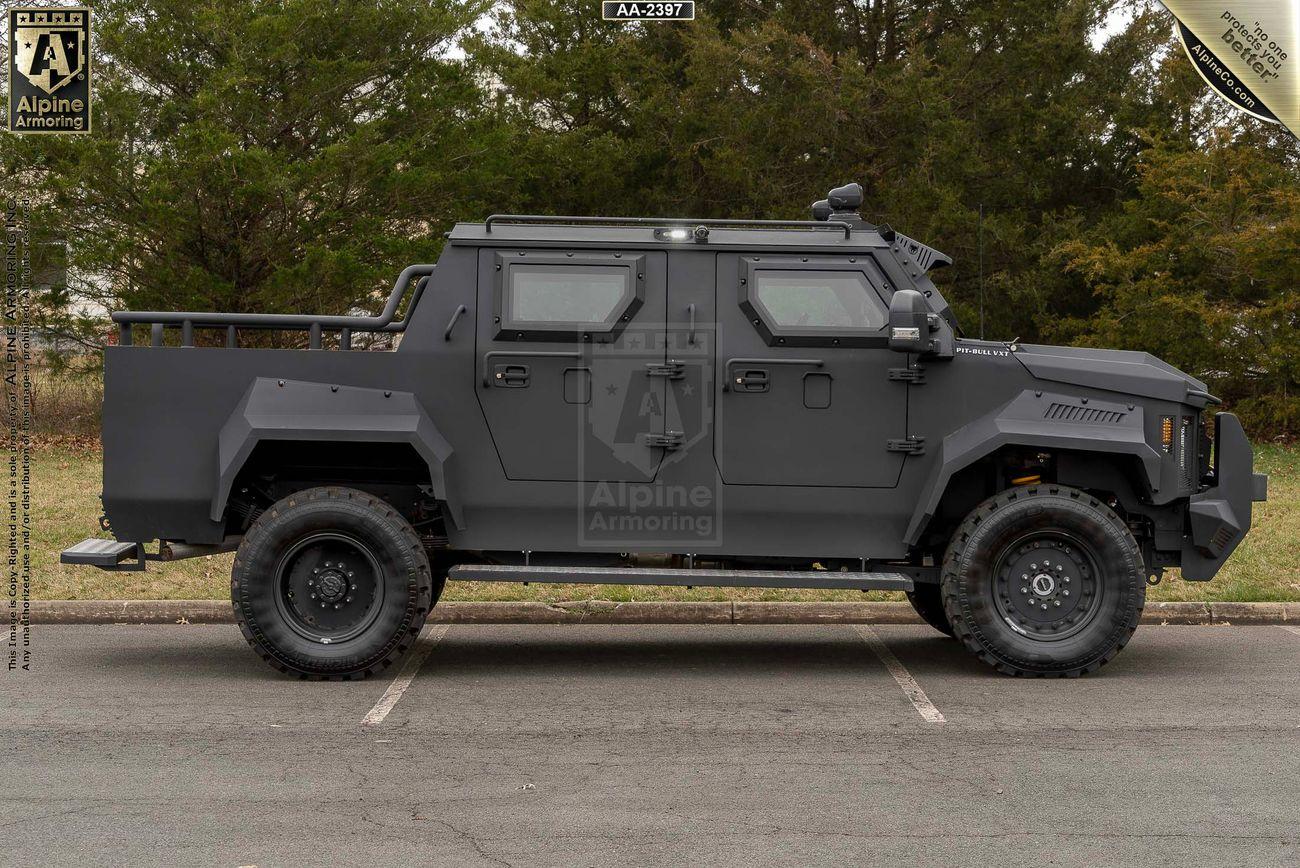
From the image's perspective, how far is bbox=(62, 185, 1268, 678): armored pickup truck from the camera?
26.1ft

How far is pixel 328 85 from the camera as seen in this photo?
72.4 ft

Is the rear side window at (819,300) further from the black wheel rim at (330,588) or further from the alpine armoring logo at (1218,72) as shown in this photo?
the alpine armoring logo at (1218,72)

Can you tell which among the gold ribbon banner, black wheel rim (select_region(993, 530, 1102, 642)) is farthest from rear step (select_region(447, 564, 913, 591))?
the gold ribbon banner

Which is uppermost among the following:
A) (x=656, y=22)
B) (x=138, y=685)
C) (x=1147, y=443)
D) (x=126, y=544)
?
(x=656, y=22)

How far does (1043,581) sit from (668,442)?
218 centimetres

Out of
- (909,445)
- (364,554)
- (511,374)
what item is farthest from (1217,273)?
(364,554)

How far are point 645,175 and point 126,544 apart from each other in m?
20.2

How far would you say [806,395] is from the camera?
8.14m

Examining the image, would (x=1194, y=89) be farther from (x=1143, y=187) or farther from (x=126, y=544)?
(x=126, y=544)

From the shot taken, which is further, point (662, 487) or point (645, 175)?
point (645, 175)

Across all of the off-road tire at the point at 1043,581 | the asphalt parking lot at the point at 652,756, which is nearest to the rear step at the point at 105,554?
the asphalt parking lot at the point at 652,756

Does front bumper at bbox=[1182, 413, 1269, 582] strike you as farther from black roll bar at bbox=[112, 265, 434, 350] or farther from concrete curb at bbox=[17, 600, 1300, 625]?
black roll bar at bbox=[112, 265, 434, 350]

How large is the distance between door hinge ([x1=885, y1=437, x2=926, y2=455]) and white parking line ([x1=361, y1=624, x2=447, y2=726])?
115 inches

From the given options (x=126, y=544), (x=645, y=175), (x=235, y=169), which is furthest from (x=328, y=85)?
(x=126, y=544)
